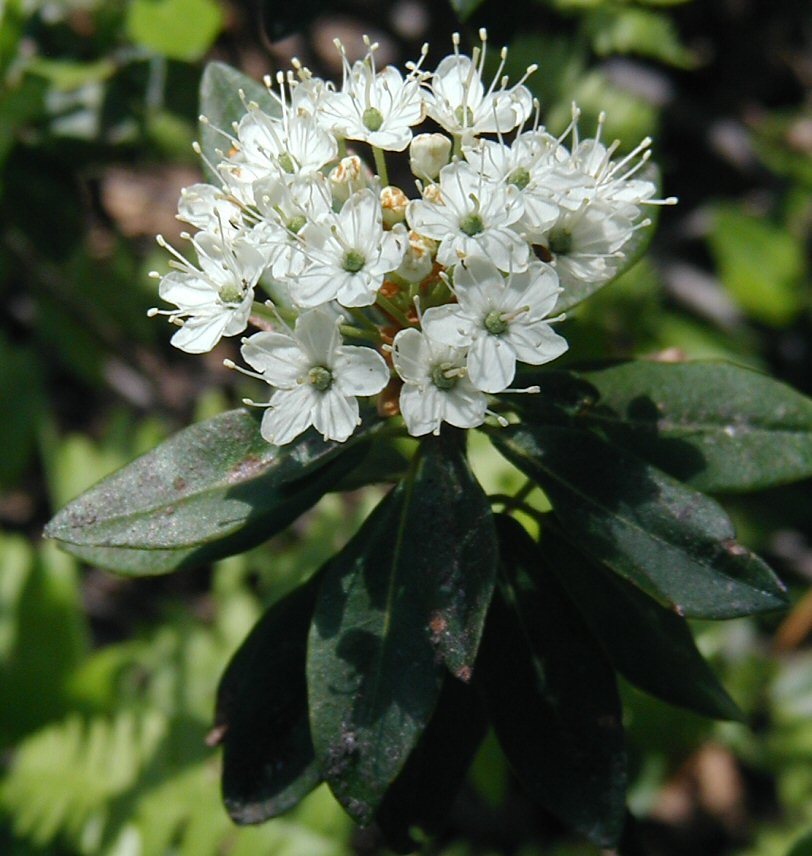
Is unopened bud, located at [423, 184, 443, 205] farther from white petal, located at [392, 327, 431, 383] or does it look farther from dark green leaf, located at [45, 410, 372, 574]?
dark green leaf, located at [45, 410, 372, 574]

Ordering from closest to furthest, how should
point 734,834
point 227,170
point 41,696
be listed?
point 227,170, point 41,696, point 734,834

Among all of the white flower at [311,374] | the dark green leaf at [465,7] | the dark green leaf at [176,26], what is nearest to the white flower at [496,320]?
the white flower at [311,374]

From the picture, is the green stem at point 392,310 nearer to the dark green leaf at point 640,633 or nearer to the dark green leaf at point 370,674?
the dark green leaf at point 370,674

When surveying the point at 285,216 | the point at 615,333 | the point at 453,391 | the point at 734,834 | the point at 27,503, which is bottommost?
the point at 27,503

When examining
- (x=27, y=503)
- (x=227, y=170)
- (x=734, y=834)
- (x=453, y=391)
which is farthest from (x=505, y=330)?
(x=27, y=503)

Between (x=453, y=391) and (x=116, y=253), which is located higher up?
(x=453, y=391)

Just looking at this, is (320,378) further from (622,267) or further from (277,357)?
(622,267)

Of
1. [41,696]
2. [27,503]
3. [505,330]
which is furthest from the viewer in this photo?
[27,503]

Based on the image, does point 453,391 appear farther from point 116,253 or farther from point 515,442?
point 116,253
